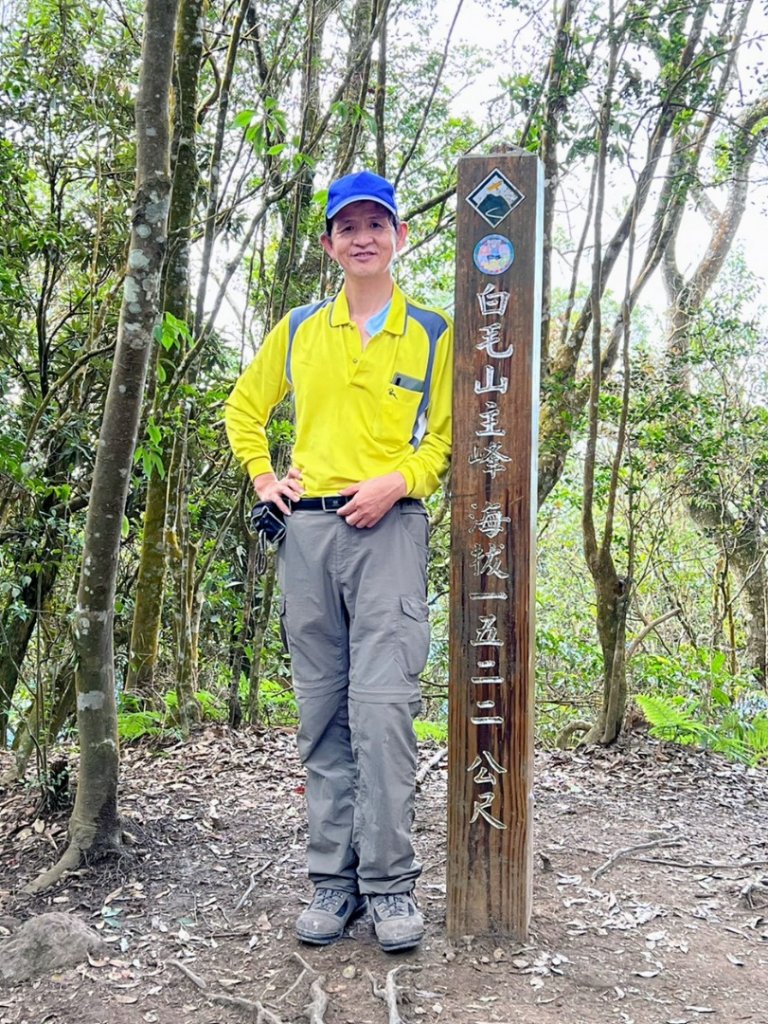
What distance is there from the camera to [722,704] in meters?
6.50

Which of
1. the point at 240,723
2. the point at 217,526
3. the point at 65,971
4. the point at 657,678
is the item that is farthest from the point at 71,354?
the point at 657,678

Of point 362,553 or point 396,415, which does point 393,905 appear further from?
point 396,415

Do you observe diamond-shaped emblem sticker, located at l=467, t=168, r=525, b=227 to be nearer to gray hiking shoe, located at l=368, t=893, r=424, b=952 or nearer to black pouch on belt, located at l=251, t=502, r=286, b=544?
black pouch on belt, located at l=251, t=502, r=286, b=544

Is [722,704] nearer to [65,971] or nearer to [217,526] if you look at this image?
[217,526]

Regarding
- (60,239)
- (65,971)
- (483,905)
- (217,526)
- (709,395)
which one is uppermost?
(60,239)

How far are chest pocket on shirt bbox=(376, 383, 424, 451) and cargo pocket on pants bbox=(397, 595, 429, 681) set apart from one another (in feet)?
1.68

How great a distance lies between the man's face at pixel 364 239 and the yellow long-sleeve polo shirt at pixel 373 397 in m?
0.12

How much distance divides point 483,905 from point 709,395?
5.72 meters

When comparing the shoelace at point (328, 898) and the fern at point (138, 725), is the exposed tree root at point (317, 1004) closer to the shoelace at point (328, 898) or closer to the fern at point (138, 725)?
the shoelace at point (328, 898)

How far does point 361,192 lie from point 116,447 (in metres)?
1.32

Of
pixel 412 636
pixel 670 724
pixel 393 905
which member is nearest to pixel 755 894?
pixel 393 905

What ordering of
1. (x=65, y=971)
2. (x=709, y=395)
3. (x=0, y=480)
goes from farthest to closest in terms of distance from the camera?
(x=709, y=395)
(x=0, y=480)
(x=65, y=971)

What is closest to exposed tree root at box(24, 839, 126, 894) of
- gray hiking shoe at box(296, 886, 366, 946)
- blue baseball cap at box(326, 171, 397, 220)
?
gray hiking shoe at box(296, 886, 366, 946)

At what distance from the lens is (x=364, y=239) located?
289 cm
